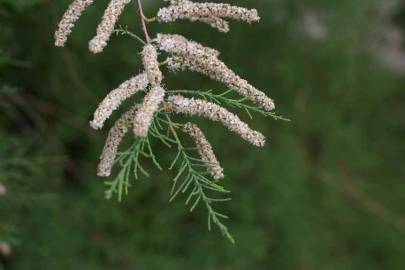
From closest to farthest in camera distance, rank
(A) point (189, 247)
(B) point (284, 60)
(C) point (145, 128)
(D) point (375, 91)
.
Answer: (C) point (145, 128)
(A) point (189, 247)
(B) point (284, 60)
(D) point (375, 91)

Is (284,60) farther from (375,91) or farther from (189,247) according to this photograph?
(189,247)

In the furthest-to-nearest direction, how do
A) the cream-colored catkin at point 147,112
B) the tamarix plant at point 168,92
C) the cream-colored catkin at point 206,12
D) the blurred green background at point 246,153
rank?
the blurred green background at point 246,153 → the cream-colored catkin at point 206,12 → the tamarix plant at point 168,92 → the cream-colored catkin at point 147,112

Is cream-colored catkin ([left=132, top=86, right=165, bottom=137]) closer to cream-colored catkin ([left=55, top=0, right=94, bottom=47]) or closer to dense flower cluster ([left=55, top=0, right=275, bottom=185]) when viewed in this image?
dense flower cluster ([left=55, top=0, right=275, bottom=185])

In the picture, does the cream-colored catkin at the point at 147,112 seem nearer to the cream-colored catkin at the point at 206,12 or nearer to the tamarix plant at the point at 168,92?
the tamarix plant at the point at 168,92

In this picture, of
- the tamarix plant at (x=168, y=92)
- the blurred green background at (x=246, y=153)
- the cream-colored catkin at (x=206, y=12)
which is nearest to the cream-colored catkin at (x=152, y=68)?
the tamarix plant at (x=168, y=92)

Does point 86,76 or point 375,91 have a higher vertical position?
point 375,91

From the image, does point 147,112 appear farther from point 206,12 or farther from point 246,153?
point 246,153

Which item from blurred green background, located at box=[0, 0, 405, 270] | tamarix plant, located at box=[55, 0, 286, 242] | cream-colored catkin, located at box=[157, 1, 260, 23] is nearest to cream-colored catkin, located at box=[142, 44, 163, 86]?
tamarix plant, located at box=[55, 0, 286, 242]

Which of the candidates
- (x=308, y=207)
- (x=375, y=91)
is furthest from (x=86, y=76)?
(x=375, y=91)
